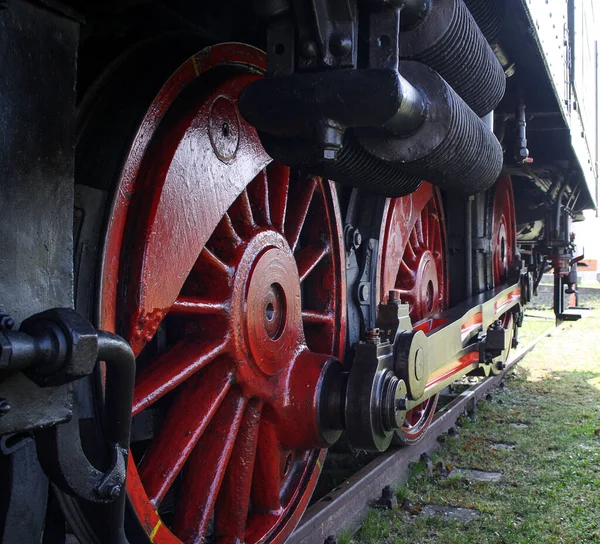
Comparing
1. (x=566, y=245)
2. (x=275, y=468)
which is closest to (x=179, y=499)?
(x=275, y=468)

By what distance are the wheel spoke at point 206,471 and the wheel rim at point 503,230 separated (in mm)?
3237

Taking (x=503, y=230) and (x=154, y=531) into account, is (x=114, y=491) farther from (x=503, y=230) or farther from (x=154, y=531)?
(x=503, y=230)

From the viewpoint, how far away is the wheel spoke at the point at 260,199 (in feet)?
7.12

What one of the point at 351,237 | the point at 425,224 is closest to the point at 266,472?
the point at 351,237

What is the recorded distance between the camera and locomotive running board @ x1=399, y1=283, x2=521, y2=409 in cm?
297

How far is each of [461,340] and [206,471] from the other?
77.3 inches

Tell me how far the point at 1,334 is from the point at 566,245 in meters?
5.99

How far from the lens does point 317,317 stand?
258 centimetres

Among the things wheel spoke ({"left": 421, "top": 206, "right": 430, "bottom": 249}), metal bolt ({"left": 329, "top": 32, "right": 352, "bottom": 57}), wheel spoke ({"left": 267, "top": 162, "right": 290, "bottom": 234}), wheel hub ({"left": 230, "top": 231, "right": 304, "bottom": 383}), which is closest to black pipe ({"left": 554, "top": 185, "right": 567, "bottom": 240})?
wheel spoke ({"left": 421, "top": 206, "right": 430, "bottom": 249})

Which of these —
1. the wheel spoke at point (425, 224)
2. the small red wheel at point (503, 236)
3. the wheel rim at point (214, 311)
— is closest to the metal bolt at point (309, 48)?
the wheel rim at point (214, 311)

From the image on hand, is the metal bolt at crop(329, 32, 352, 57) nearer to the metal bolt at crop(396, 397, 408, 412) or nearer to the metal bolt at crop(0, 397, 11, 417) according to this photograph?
the metal bolt at crop(0, 397, 11, 417)

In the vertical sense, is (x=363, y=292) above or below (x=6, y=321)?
below

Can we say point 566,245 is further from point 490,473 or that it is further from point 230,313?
point 230,313

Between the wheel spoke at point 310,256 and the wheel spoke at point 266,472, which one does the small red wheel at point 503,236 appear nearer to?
the wheel spoke at point 310,256
